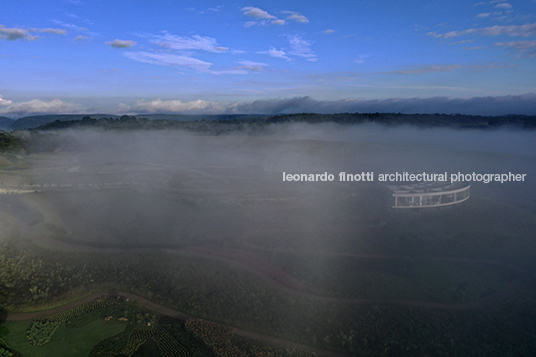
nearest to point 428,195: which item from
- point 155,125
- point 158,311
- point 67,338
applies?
point 158,311

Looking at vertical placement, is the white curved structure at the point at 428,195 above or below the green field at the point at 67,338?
above

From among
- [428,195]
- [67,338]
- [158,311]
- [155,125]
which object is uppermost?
[155,125]

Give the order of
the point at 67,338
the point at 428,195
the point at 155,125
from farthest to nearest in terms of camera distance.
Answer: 1. the point at 155,125
2. the point at 428,195
3. the point at 67,338

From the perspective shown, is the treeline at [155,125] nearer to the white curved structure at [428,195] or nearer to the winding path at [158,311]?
the white curved structure at [428,195]

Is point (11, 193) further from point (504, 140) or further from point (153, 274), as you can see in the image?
point (504, 140)

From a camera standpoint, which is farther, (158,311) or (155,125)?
(155,125)

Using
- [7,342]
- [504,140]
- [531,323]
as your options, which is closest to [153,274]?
[7,342]

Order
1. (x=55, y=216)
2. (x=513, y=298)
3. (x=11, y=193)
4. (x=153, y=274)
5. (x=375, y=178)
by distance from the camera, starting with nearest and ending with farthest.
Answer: (x=513, y=298) → (x=153, y=274) → (x=55, y=216) → (x=11, y=193) → (x=375, y=178)

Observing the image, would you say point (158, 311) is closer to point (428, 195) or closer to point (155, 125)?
point (428, 195)

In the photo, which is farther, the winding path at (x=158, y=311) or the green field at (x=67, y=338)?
the winding path at (x=158, y=311)

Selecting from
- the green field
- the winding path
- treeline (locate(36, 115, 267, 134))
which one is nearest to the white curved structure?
the winding path

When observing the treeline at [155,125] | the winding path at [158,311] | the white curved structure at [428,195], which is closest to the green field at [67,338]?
the winding path at [158,311]
